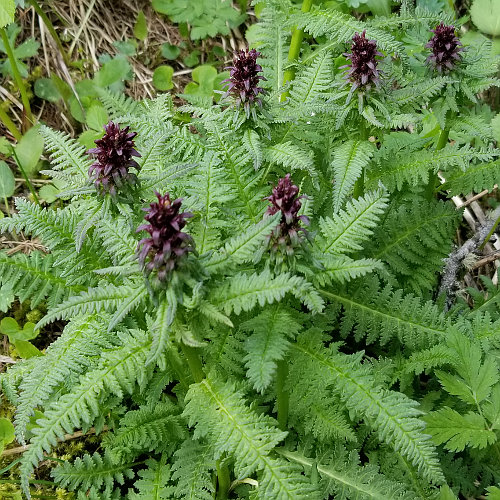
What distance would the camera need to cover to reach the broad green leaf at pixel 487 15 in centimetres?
418

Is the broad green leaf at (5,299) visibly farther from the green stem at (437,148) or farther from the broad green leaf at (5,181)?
the green stem at (437,148)

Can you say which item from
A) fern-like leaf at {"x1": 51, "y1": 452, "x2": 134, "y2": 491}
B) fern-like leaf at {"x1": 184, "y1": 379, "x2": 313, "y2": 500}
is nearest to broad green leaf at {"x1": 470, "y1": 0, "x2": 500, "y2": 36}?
fern-like leaf at {"x1": 184, "y1": 379, "x2": 313, "y2": 500}

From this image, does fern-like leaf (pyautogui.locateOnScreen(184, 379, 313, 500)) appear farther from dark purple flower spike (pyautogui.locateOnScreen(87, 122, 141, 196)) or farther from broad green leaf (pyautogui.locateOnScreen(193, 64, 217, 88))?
broad green leaf (pyautogui.locateOnScreen(193, 64, 217, 88))

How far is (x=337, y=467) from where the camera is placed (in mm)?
2623

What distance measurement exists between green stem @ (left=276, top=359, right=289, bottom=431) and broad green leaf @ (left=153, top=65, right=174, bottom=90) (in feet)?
9.19

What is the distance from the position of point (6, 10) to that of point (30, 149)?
978 mm

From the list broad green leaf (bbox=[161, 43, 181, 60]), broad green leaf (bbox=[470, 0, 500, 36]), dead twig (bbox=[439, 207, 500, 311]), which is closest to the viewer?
dead twig (bbox=[439, 207, 500, 311])

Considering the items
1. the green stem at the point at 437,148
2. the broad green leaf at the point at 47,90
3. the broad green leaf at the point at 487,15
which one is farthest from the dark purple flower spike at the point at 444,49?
the broad green leaf at the point at 47,90

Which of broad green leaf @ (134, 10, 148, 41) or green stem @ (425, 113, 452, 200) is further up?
broad green leaf @ (134, 10, 148, 41)

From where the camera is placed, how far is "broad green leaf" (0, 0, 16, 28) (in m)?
3.35

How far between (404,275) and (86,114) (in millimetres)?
2576

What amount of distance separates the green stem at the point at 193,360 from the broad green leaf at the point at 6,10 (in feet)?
7.69

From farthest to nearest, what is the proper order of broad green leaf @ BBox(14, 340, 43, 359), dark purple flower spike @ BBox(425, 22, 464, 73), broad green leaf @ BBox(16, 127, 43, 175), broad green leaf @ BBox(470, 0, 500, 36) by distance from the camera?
1. broad green leaf @ BBox(470, 0, 500, 36)
2. broad green leaf @ BBox(16, 127, 43, 175)
3. broad green leaf @ BBox(14, 340, 43, 359)
4. dark purple flower spike @ BBox(425, 22, 464, 73)

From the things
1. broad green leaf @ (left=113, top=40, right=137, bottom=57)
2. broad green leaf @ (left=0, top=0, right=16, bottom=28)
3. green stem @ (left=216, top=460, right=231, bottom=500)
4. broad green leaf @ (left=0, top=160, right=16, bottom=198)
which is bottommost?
green stem @ (left=216, top=460, right=231, bottom=500)
